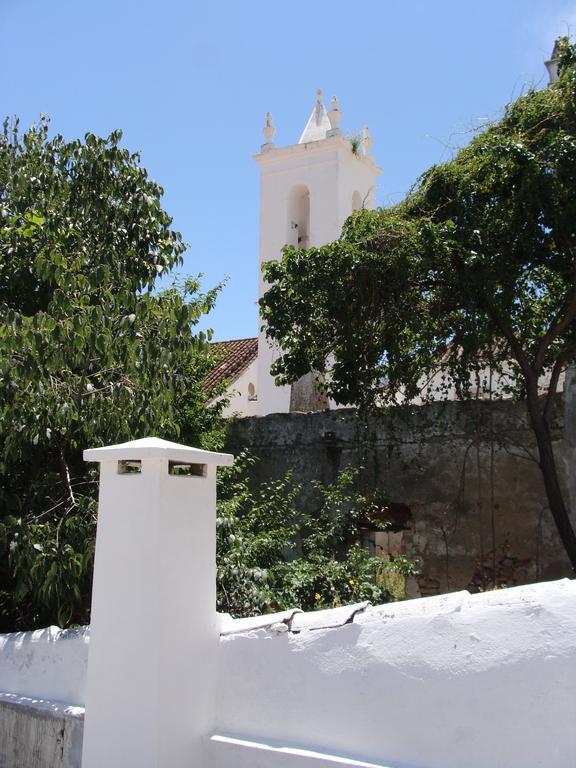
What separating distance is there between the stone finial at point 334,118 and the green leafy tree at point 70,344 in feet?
43.0

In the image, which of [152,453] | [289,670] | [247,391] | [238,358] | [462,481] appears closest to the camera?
[289,670]

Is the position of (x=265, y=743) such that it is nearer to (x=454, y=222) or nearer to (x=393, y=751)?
(x=393, y=751)

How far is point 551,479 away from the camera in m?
7.71

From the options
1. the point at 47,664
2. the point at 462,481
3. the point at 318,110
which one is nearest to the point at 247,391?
the point at 318,110

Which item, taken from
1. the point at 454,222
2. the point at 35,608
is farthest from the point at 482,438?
the point at 35,608

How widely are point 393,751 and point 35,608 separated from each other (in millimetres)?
3447

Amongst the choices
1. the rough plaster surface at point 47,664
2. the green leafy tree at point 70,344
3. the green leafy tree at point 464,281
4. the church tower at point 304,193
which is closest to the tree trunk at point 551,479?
the green leafy tree at point 464,281

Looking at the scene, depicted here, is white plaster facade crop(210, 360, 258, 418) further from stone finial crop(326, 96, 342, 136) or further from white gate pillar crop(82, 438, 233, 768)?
white gate pillar crop(82, 438, 233, 768)

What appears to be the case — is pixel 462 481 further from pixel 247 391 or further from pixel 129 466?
pixel 247 391

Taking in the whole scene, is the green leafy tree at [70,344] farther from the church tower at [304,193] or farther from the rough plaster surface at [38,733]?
the church tower at [304,193]

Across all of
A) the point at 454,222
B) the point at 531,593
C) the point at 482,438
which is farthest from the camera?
the point at 482,438

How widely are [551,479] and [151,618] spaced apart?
5.17 meters

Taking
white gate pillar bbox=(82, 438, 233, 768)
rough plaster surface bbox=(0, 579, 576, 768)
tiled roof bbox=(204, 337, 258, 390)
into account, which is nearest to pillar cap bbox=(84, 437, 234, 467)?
white gate pillar bbox=(82, 438, 233, 768)

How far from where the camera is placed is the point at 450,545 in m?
8.63
